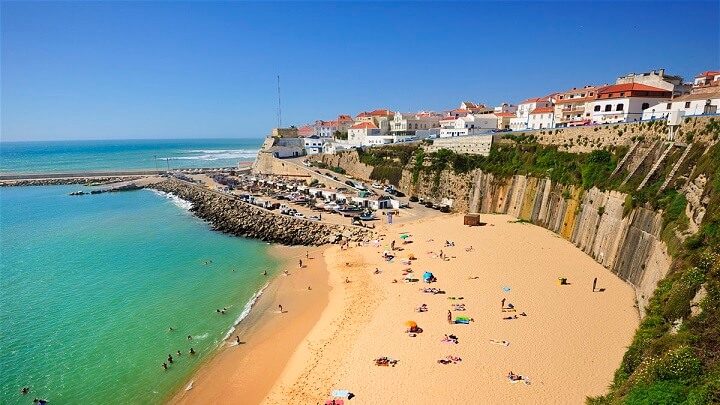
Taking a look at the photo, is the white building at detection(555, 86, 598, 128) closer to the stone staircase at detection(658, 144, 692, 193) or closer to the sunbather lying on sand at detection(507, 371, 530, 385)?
the stone staircase at detection(658, 144, 692, 193)

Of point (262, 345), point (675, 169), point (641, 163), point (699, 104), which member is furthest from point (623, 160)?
point (262, 345)

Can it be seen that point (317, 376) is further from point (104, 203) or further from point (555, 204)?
point (104, 203)

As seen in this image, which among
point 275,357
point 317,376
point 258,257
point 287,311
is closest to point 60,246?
point 258,257

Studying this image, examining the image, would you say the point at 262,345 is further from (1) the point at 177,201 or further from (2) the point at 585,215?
(1) the point at 177,201

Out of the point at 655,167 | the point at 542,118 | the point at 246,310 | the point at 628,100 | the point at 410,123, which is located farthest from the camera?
the point at 410,123

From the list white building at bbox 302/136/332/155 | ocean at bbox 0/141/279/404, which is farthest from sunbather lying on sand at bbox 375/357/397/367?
white building at bbox 302/136/332/155
